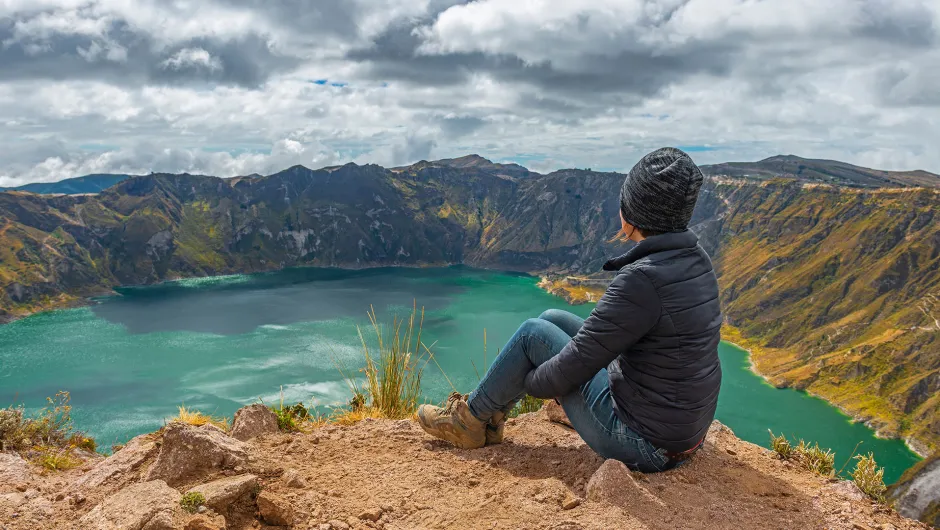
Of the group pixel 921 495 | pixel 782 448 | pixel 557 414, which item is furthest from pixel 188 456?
pixel 921 495

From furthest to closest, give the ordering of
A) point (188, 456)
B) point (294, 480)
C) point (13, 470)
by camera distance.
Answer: point (13, 470), point (294, 480), point (188, 456)

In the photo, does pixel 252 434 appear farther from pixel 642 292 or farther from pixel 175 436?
pixel 642 292

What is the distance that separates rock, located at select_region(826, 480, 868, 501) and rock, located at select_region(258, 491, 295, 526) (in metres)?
3.82

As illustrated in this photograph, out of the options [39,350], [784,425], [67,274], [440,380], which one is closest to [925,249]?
[784,425]

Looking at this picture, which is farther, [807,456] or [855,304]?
[855,304]

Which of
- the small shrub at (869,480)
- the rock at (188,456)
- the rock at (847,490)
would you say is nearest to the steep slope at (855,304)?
the small shrub at (869,480)

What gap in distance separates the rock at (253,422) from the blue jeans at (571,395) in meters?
2.17

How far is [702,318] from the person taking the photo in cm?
345

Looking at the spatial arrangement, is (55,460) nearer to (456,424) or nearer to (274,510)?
(274,510)

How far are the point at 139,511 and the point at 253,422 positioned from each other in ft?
7.12

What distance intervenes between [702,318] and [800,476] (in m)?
2.16

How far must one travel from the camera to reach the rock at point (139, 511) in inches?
117

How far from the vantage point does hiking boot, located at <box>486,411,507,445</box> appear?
15.6 ft

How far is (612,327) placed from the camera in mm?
3428
